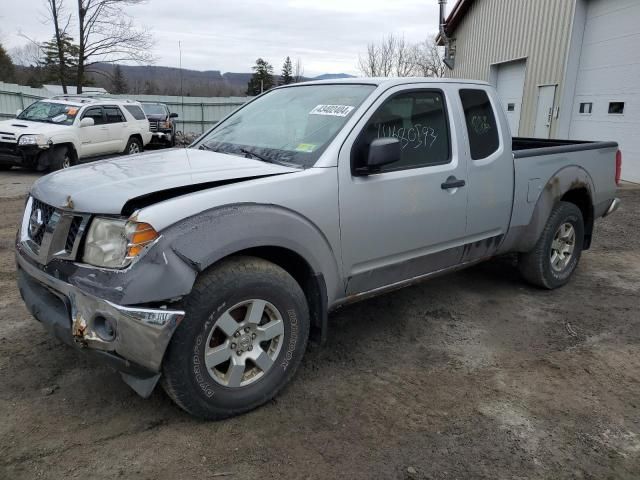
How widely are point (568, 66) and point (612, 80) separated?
134cm

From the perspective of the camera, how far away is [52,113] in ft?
41.1

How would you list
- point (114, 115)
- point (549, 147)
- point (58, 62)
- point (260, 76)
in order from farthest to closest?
point (260, 76) < point (58, 62) < point (114, 115) < point (549, 147)

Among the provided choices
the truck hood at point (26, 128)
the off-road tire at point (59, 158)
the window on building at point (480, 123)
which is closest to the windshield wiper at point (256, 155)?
the window on building at point (480, 123)

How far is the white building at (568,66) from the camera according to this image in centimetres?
1105

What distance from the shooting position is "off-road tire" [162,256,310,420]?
2490 mm

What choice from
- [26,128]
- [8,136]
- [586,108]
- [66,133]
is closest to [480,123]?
[586,108]

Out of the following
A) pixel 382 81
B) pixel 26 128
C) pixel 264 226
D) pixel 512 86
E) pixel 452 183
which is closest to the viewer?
pixel 264 226

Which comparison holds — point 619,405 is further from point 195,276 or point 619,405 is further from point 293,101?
point 293,101

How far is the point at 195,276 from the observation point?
8.05 ft

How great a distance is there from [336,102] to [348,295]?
130 centimetres

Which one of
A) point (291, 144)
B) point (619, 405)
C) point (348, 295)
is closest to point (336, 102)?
point (291, 144)

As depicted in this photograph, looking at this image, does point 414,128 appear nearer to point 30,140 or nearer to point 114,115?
point 30,140

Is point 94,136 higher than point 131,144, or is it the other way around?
point 94,136

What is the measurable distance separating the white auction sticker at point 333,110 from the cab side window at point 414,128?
0.17 m
